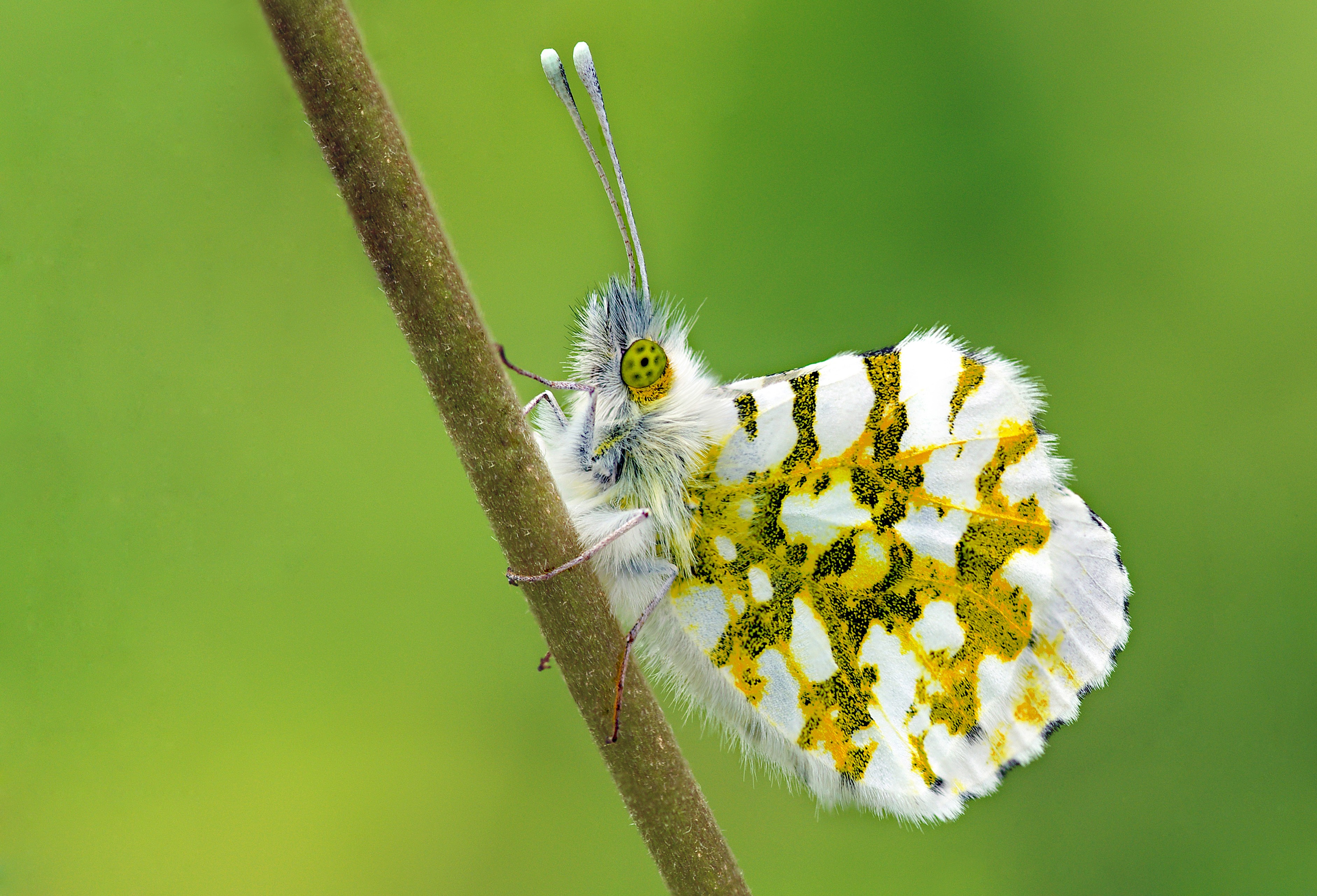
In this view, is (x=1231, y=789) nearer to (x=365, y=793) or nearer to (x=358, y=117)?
(x=365, y=793)

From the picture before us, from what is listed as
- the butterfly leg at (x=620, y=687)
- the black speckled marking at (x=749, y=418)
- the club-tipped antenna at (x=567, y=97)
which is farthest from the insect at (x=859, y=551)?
the butterfly leg at (x=620, y=687)

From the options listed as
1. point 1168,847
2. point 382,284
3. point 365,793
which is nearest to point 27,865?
point 365,793

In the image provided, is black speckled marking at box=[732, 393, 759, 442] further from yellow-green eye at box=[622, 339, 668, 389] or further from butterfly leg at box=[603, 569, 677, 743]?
butterfly leg at box=[603, 569, 677, 743]

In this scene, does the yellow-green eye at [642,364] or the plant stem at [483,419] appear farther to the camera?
the yellow-green eye at [642,364]

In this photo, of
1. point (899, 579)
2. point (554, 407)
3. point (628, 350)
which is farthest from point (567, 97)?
point (899, 579)

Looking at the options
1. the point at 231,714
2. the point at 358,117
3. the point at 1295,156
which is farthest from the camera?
the point at 1295,156

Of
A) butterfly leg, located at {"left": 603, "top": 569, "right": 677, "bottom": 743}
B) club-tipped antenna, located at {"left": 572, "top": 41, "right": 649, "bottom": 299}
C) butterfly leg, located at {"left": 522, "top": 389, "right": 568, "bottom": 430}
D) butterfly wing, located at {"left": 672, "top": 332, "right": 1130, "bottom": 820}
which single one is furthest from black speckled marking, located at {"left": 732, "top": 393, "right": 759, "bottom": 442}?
butterfly leg, located at {"left": 603, "top": 569, "right": 677, "bottom": 743}

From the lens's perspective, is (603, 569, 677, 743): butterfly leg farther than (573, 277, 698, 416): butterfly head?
No

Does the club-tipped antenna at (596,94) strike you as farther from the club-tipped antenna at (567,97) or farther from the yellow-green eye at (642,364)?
the yellow-green eye at (642,364)

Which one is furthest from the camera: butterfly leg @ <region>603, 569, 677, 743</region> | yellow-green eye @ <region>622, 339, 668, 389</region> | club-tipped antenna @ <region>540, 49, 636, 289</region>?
yellow-green eye @ <region>622, 339, 668, 389</region>
